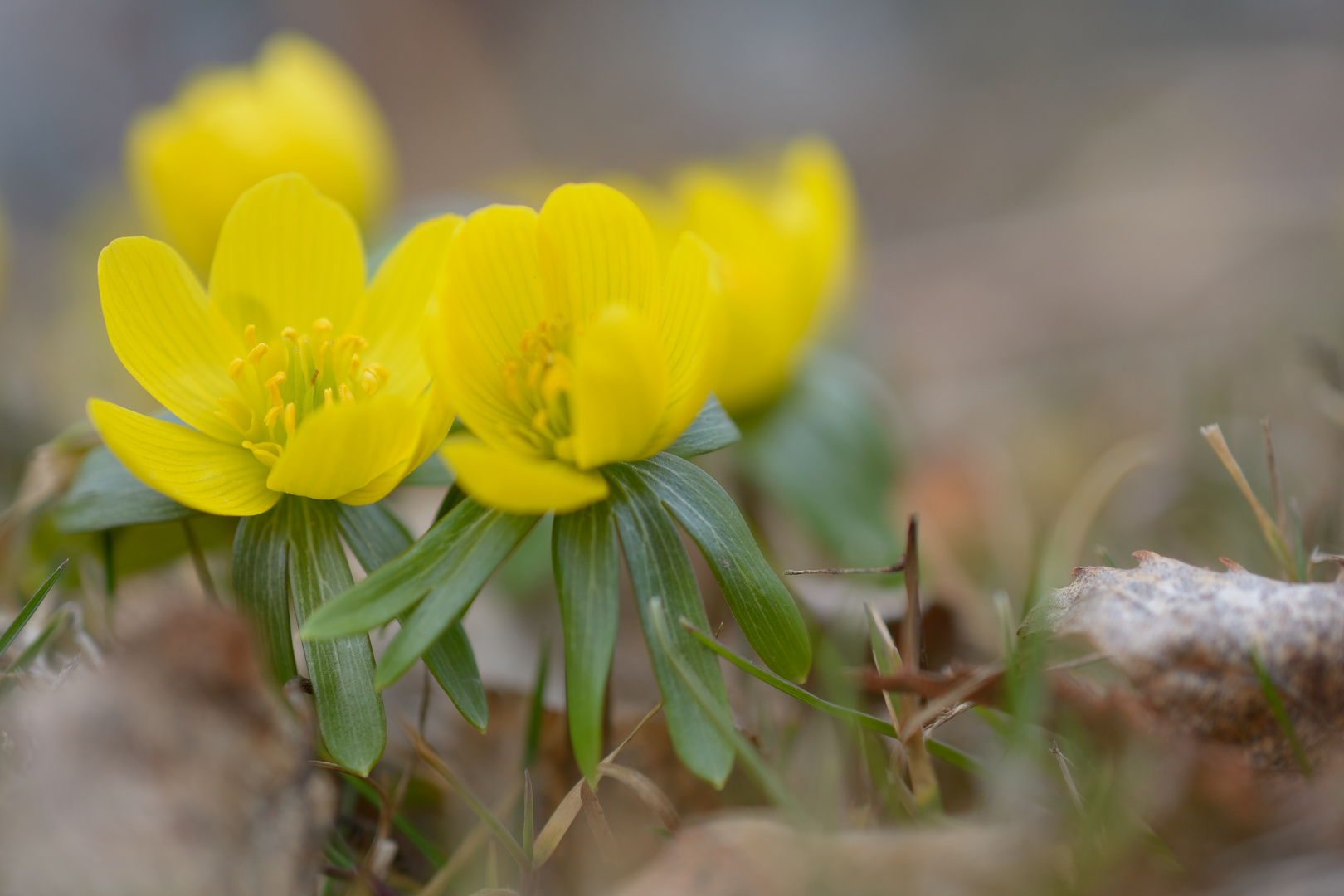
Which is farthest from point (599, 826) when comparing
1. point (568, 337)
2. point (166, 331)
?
point (166, 331)

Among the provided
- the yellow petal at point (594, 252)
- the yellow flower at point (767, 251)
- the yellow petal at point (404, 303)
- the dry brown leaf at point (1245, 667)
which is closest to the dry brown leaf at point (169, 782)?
the yellow petal at point (404, 303)

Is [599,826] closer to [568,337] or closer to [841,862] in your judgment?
[841,862]

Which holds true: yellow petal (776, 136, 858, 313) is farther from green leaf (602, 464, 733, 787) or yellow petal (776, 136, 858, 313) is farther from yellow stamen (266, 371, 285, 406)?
yellow stamen (266, 371, 285, 406)

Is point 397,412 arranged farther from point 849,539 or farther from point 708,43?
point 708,43

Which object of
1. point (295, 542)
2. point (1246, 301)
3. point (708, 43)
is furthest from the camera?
point (708, 43)

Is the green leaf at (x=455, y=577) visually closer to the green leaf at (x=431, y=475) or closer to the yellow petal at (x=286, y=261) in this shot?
the green leaf at (x=431, y=475)

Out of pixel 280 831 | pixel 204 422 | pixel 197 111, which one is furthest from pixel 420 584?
pixel 197 111
